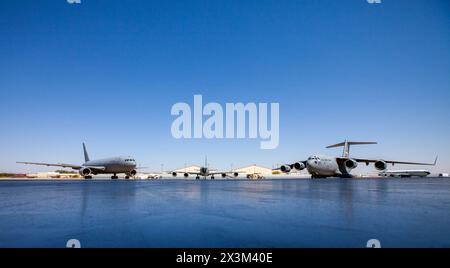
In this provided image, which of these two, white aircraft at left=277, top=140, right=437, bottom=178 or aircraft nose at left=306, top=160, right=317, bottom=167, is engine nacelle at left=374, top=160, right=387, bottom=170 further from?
aircraft nose at left=306, top=160, right=317, bottom=167

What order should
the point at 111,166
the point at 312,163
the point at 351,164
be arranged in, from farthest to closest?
the point at 111,166, the point at 351,164, the point at 312,163

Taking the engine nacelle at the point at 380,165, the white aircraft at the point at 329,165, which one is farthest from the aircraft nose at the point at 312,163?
the engine nacelle at the point at 380,165

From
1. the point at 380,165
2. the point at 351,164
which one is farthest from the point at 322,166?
the point at 380,165

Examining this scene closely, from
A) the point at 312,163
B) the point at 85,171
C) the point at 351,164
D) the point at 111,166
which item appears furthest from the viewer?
the point at 111,166

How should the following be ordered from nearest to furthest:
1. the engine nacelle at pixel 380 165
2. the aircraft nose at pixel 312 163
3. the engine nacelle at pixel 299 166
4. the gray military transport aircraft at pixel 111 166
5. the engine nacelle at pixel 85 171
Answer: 1. the engine nacelle at pixel 380 165
2. the aircraft nose at pixel 312 163
3. the engine nacelle at pixel 299 166
4. the engine nacelle at pixel 85 171
5. the gray military transport aircraft at pixel 111 166

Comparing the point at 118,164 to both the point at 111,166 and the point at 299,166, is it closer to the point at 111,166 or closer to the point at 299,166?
the point at 111,166

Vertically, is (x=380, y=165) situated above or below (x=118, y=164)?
above

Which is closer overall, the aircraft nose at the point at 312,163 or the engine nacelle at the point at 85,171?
the aircraft nose at the point at 312,163

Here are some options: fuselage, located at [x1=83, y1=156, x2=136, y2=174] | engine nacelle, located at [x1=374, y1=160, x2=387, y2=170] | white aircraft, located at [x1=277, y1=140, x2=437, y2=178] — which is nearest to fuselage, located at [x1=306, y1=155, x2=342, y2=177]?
white aircraft, located at [x1=277, y1=140, x2=437, y2=178]

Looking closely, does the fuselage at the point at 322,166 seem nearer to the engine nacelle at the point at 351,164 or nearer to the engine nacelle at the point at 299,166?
the engine nacelle at the point at 299,166

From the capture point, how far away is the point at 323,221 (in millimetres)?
Result: 8086

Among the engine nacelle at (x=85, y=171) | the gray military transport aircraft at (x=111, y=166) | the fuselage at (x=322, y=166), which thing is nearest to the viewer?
the fuselage at (x=322, y=166)
